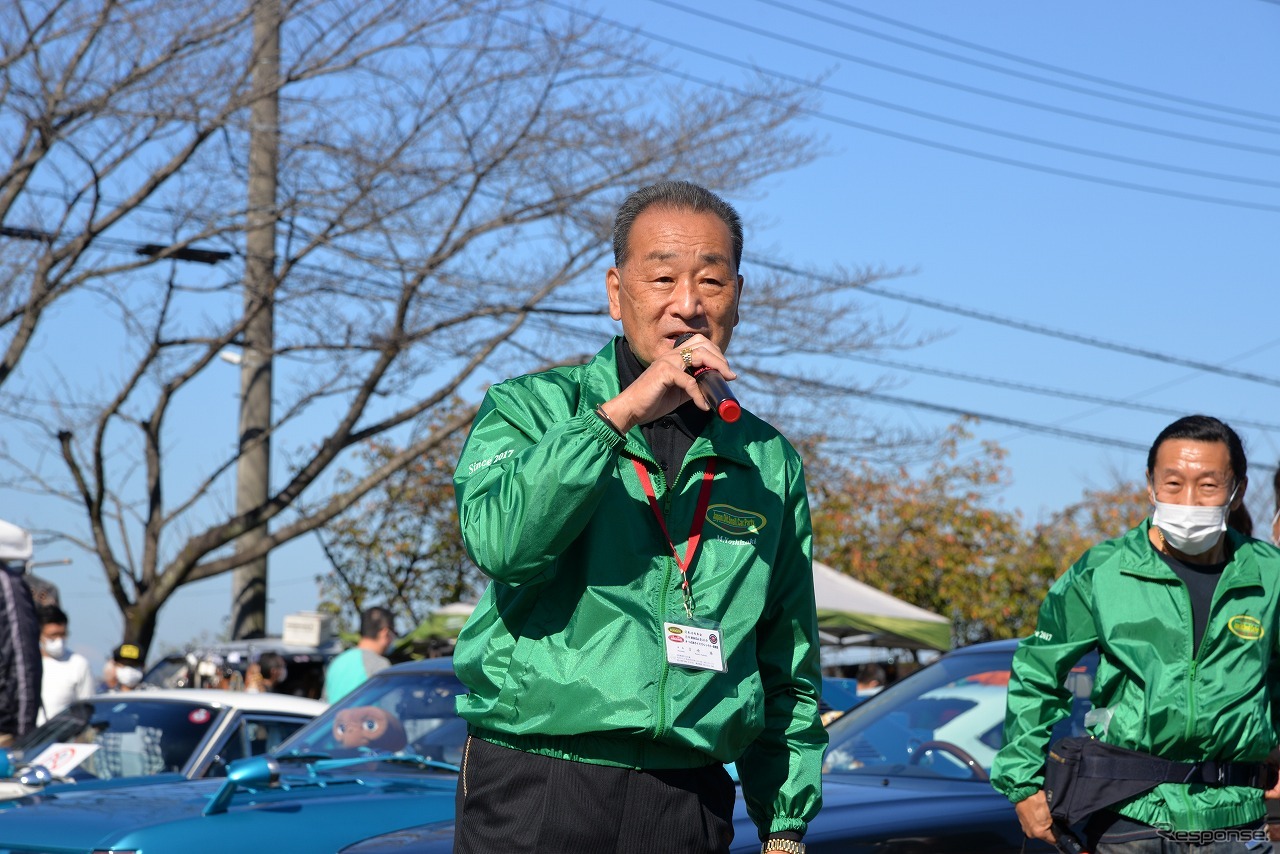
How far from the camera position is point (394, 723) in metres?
5.68

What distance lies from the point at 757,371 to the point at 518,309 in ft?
8.66

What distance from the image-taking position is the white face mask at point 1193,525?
12.0ft

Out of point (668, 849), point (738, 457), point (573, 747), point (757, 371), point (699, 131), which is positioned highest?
point (699, 131)

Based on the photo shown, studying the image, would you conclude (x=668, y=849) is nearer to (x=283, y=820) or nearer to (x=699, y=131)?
(x=283, y=820)

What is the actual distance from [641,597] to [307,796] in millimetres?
2944

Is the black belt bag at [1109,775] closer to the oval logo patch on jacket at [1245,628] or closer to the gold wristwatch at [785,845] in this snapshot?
the oval logo patch on jacket at [1245,628]

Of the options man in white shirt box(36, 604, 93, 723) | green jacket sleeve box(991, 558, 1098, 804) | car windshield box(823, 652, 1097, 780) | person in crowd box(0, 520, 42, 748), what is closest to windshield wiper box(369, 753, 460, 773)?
car windshield box(823, 652, 1097, 780)

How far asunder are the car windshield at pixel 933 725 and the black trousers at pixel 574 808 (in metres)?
2.74

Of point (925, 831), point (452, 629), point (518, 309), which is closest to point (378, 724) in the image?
point (925, 831)

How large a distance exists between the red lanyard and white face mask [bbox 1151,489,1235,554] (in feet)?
5.86

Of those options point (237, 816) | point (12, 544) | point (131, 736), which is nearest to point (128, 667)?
point (12, 544)

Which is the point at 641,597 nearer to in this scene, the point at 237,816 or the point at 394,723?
the point at 237,816

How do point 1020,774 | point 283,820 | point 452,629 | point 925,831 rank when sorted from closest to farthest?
1. point 1020,774
2. point 925,831
3. point 283,820
4. point 452,629

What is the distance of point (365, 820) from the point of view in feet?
14.9
